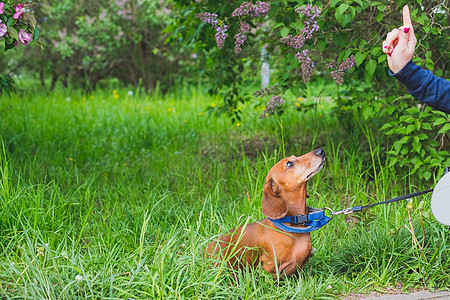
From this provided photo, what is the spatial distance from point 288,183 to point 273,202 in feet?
0.40

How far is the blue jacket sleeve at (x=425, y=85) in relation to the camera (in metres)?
2.39

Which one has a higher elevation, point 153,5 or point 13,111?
point 153,5

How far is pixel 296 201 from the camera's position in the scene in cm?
260

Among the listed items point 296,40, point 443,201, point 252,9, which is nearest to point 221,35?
point 252,9

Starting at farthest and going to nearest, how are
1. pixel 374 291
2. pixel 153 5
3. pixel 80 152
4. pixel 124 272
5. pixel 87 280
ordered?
1. pixel 153 5
2. pixel 80 152
3. pixel 374 291
4. pixel 124 272
5. pixel 87 280

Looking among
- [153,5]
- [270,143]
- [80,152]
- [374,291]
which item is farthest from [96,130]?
[374,291]

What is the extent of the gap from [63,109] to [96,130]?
1.38 m

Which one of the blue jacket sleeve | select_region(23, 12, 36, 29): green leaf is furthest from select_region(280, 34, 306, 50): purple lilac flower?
select_region(23, 12, 36, 29): green leaf

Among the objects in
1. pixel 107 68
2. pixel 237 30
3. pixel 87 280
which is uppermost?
pixel 237 30

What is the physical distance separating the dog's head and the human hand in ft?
1.78

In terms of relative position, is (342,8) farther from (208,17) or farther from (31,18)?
(31,18)

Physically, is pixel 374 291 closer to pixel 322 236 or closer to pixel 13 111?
pixel 322 236

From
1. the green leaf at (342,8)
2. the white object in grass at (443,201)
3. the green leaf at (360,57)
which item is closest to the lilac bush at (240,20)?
the green leaf at (342,8)

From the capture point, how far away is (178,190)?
4.14 m
